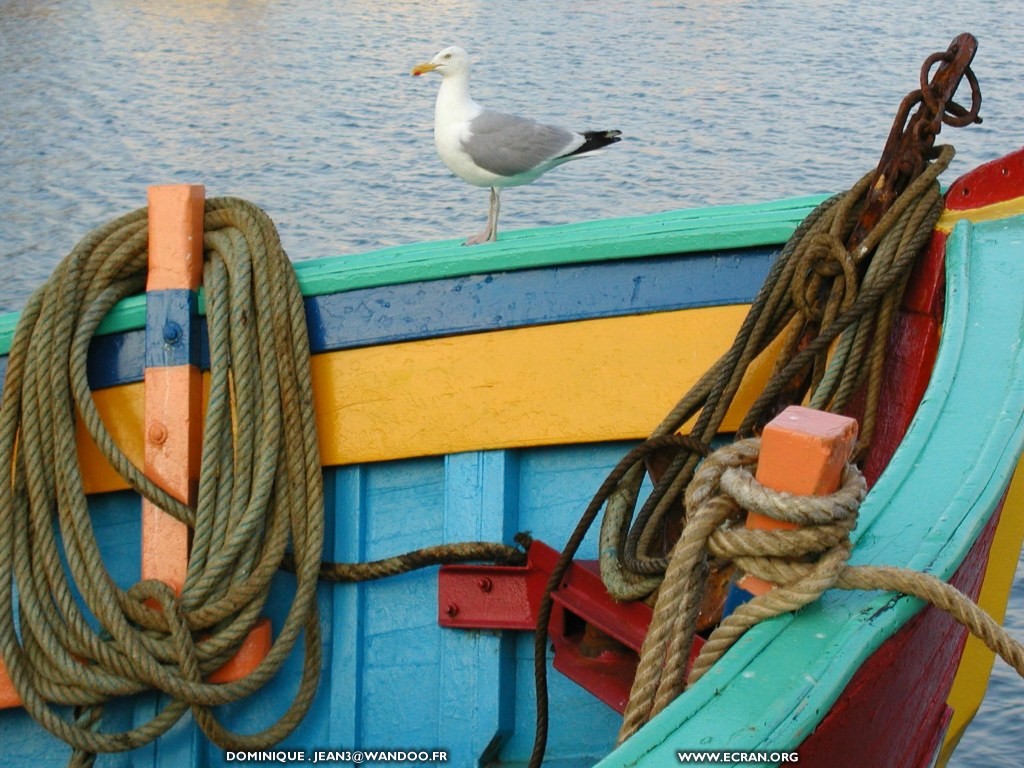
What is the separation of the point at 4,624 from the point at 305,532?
0.64m

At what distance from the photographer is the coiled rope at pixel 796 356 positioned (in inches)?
90.3

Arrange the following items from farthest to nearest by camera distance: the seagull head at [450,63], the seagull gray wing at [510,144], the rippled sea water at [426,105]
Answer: the rippled sea water at [426,105] → the seagull head at [450,63] → the seagull gray wing at [510,144]

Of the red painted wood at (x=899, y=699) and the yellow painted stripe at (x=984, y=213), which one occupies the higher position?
the yellow painted stripe at (x=984, y=213)

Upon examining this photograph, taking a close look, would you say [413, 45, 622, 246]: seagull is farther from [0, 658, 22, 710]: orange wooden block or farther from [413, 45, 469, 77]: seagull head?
[0, 658, 22, 710]: orange wooden block

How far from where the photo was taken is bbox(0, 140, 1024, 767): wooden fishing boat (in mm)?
2539

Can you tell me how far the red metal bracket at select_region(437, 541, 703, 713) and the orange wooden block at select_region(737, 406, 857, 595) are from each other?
2.59 feet

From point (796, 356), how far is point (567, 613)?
64 cm

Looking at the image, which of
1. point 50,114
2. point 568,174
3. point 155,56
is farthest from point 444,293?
point 155,56

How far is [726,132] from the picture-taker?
10359 mm

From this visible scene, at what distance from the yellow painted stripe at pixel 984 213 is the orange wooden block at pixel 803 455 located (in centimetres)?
117

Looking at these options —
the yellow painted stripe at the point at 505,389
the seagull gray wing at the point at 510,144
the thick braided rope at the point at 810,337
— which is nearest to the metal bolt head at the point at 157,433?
the yellow painted stripe at the point at 505,389

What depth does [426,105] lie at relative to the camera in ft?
37.1

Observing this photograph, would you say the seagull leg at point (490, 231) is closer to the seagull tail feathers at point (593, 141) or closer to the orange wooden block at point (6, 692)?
the seagull tail feathers at point (593, 141)

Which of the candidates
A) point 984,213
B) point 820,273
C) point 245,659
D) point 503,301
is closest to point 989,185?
point 984,213
